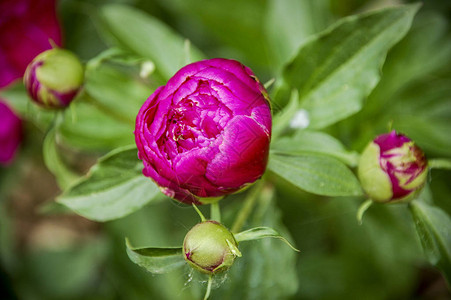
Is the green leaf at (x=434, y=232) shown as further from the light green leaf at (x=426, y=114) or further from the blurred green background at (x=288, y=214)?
the light green leaf at (x=426, y=114)

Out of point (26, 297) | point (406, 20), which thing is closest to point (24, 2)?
point (406, 20)

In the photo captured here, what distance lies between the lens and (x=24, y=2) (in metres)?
1.07

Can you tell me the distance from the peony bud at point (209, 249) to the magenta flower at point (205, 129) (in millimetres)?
47

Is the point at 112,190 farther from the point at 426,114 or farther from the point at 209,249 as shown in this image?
the point at 426,114

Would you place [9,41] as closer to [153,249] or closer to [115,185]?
[115,185]

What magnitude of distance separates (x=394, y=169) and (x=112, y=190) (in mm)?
428

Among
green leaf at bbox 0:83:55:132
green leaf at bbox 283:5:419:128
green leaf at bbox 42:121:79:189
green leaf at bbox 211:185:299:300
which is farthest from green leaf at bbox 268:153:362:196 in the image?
green leaf at bbox 0:83:55:132

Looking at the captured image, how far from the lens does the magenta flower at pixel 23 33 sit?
3.57 feet

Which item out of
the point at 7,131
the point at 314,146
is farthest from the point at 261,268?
the point at 7,131

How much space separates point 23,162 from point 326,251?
1.01 meters

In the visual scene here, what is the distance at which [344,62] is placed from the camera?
82 cm

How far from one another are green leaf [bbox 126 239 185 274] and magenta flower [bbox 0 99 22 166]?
2.21 feet

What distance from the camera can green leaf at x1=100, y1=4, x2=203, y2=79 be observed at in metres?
1.01

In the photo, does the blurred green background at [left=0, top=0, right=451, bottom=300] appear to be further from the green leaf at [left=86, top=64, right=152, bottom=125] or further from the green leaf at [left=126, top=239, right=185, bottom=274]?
the green leaf at [left=126, top=239, right=185, bottom=274]
